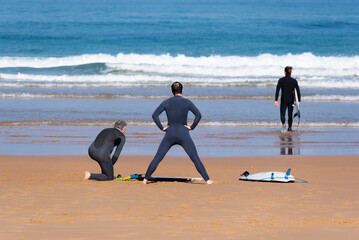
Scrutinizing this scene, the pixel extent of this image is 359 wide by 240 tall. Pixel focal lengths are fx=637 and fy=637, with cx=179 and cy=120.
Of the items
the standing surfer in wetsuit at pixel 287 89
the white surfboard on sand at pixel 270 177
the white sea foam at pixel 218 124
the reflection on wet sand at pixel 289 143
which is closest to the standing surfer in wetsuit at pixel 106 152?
the white surfboard on sand at pixel 270 177

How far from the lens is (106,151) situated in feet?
28.4

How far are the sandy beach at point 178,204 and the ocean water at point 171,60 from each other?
349cm

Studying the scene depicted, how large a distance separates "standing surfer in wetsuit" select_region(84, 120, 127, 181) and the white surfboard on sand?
1.76 meters

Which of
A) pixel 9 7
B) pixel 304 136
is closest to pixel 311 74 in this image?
pixel 304 136

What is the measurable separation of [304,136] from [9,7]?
2235 inches

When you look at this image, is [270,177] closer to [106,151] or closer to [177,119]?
[177,119]

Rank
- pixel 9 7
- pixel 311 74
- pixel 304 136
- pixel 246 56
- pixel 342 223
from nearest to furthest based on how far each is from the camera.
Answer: pixel 342 223 → pixel 304 136 → pixel 311 74 → pixel 246 56 → pixel 9 7

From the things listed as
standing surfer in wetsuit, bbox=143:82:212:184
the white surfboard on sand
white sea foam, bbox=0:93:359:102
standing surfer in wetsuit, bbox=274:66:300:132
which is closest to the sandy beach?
the white surfboard on sand

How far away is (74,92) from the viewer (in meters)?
22.1

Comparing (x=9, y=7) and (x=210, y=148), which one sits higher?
(x=9, y=7)

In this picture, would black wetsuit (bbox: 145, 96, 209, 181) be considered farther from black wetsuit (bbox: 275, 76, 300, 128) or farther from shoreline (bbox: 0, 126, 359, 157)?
black wetsuit (bbox: 275, 76, 300, 128)

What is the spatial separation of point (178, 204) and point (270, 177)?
1.94 meters

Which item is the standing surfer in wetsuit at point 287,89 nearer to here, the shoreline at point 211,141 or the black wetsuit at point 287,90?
the black wetsuit at point 287,90

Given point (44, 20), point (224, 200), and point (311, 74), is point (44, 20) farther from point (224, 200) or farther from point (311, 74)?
point (224, 200)
